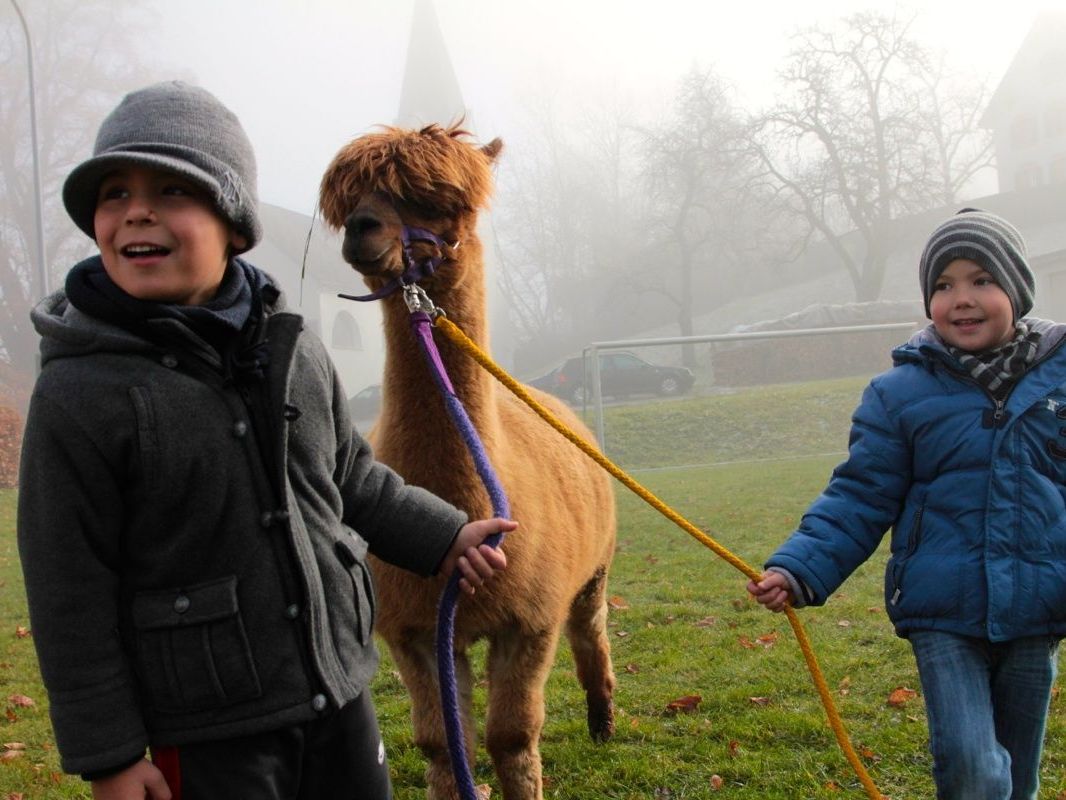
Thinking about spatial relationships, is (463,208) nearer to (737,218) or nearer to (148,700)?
(148,700)

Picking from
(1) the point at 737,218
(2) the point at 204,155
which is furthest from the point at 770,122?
(2) the point at 204,155

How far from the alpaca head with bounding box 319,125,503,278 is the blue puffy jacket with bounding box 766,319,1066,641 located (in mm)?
1341

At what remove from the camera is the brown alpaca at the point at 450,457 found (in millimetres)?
2955

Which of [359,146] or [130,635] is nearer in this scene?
[130,635]

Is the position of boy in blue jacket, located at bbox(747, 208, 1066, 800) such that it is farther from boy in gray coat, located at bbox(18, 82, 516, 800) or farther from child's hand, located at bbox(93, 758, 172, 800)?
child's hand, located at bbox(93, 758, 172, 800)

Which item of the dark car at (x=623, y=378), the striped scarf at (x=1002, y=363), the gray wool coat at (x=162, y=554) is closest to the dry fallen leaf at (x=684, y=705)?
the striped scarf at (x=1002, y=363)

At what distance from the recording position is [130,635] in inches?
66.3

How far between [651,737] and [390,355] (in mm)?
2202

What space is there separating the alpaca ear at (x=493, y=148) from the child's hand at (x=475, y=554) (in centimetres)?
168

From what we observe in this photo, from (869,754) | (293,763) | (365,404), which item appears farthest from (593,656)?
(365,404)

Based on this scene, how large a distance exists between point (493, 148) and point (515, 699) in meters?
1.87

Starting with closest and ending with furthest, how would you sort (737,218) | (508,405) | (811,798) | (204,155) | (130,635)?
(130,635), (204,155), (811,798), (508,405), (737,218)

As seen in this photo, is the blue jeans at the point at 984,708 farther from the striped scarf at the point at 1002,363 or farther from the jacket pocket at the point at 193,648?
the jacket pocket at the point at 193,648

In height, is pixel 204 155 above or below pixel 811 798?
above
